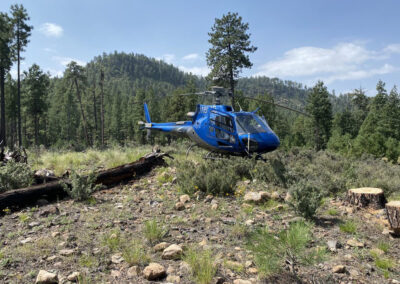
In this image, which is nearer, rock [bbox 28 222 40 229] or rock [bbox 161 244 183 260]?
rock [bbox 161 244 183 260]

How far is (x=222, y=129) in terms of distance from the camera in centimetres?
871

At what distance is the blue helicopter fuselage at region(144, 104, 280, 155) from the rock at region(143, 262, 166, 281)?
5259 millimetres

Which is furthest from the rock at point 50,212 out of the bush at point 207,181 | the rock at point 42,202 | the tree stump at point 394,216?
the tree stump at point 394,216

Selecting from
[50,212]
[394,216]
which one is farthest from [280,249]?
[50,212]

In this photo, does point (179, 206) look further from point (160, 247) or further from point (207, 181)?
point (160, 247)

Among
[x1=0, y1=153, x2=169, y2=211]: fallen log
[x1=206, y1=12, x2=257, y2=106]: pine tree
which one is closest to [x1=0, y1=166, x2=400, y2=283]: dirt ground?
[x1=0, y1=153, x2=169, y2=211]: fallen log

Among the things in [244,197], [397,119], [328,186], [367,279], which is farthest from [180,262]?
[397,119]

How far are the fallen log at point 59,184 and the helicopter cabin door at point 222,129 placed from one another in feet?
6.75

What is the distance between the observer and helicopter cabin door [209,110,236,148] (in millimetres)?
8586

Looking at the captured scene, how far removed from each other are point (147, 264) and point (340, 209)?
4.06 m

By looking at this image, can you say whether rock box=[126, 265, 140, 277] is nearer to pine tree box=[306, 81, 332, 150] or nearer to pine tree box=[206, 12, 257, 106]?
pine tree box=[206, 12, 257, 106]

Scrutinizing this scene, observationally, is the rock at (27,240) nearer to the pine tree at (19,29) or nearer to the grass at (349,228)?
the grass at (349,228)

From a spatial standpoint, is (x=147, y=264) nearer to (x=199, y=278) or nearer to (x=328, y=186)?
(x=199, y=278)

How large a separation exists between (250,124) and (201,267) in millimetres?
5833
